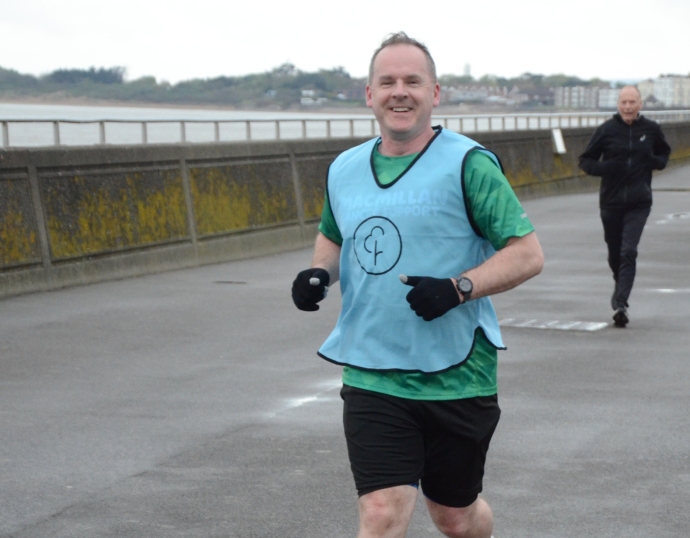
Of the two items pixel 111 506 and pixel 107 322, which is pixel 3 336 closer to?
pixel 107 322

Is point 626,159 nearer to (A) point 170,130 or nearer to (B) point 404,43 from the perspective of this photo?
(B) point 404,43

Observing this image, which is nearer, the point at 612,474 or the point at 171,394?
the point at 612,474

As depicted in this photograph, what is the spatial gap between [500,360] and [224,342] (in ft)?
6.86

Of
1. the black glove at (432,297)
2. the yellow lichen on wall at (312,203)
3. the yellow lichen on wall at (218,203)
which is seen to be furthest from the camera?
the yellow lichen on wall at (312,203)

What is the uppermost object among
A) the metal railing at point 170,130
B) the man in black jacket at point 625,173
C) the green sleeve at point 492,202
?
the green sleeve at point 492,202

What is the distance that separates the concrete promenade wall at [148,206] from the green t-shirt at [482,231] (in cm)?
901

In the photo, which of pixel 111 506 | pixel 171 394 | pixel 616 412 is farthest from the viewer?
pixel 171 394

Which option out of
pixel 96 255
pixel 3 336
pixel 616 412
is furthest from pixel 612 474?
pixel 96 255

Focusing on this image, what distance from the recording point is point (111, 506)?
5668mm

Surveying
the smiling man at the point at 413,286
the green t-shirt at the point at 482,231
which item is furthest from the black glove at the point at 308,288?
the green t-shirt at the point at 482,231

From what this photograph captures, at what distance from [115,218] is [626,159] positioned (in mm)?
5597

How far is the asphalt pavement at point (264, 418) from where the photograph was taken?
18.2ft

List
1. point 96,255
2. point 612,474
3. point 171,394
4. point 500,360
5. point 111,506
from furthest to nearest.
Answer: point 96,255, point 500,360, point 171,394, point 612,474, point 111,506

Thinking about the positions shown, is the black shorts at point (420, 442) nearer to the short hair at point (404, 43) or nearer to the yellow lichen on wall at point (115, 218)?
the short hair at point (404, 43)
